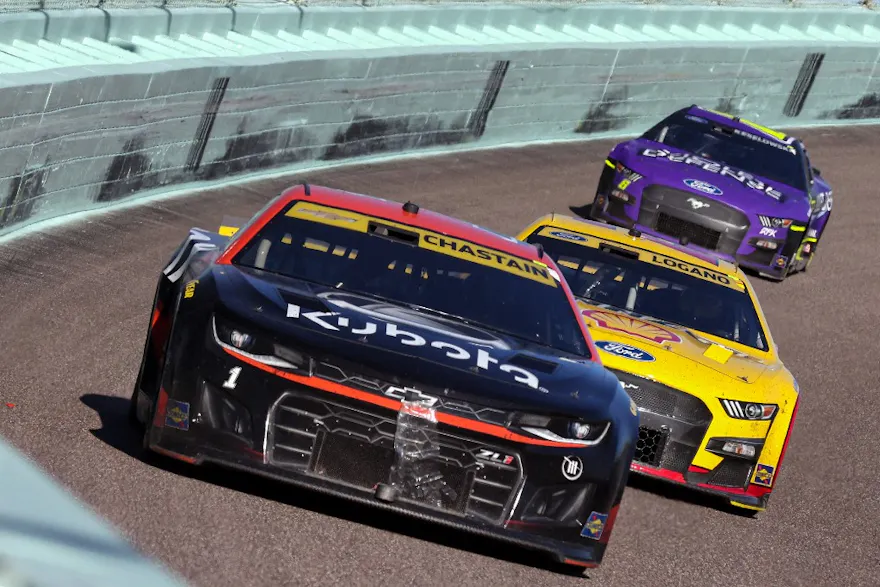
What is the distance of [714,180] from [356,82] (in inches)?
160

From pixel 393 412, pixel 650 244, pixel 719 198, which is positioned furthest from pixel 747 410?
pixel 719 198

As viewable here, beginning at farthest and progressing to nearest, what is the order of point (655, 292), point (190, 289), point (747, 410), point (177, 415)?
point (655, 292) → point (747, 410) → point (190, 289) → point (177, 415)

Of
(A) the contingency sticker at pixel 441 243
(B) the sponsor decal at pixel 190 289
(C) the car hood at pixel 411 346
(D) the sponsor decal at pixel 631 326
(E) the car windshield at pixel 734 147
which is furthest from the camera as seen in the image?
(E) the car windshield at pixel 734 147

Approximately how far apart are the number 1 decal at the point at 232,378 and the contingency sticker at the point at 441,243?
1553mm

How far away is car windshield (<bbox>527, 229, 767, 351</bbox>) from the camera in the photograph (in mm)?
10016

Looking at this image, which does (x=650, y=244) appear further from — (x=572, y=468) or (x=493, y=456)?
(x=493, y=456)

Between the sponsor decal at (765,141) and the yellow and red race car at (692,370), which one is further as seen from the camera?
the sponsor decal at (765,141)

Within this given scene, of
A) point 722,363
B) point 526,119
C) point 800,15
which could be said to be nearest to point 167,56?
point 526,119

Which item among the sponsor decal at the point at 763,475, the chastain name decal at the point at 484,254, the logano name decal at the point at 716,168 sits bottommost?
the logano name decal at the point at 716,168

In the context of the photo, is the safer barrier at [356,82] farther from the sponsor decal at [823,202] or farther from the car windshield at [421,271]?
the sponsor decal at [823,202]

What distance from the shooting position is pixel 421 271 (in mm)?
7617

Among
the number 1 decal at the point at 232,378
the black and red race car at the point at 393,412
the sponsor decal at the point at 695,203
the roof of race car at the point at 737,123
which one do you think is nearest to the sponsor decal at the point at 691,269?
the black and red race car at the point at 393,412

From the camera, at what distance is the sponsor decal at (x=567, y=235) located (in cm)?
1065

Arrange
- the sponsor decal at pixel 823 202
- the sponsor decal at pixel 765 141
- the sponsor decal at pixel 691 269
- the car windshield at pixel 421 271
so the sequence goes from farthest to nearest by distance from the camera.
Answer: the sponsor decal at pixel 765 141, the sponsor decal at pixel 823 202, the sponsor decal at pixel 691 269, the car windshield at pixel 421 271
